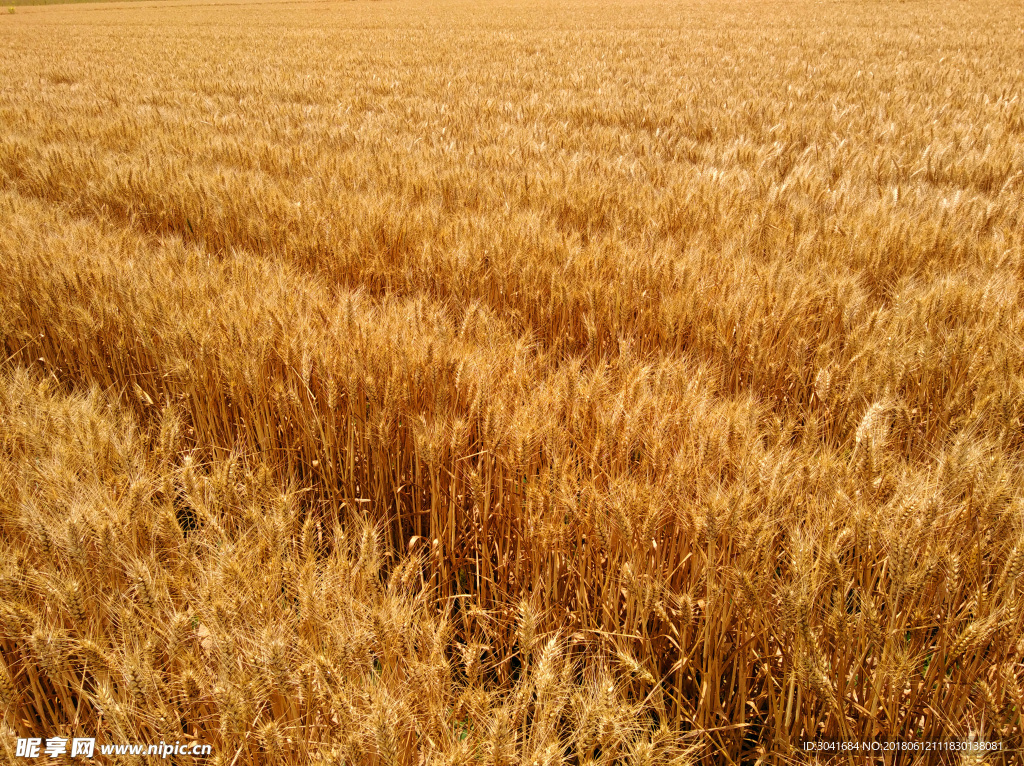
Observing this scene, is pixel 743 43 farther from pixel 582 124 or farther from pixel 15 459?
pixel 15 459

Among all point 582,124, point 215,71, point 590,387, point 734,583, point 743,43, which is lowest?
point 734,583

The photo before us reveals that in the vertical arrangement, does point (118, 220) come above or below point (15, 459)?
above

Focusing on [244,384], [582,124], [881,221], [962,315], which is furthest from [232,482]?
[582,124]

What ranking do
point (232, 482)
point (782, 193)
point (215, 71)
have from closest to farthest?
point (232, 482) < point (782, 193) < point (215, 71)

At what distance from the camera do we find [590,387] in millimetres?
1393

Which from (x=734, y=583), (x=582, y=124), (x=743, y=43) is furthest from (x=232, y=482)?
(x=743, y=43)

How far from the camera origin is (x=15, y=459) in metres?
1.26

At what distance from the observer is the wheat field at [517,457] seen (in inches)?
32.1

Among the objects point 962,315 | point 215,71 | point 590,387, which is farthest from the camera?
point 215,71

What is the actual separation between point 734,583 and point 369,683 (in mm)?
560

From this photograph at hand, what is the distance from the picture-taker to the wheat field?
0.81 meters

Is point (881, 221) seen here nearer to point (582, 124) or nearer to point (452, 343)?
point (452, 343)

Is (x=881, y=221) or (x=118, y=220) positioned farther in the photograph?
(x=118, y=220)

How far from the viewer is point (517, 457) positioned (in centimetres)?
121
